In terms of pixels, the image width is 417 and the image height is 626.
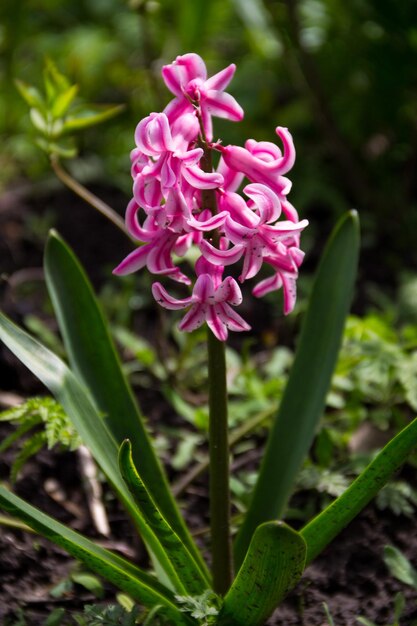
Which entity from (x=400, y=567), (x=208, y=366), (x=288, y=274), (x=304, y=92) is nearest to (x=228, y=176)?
(x=288, y=274)

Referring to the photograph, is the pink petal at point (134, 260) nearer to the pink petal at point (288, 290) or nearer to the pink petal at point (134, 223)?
the pink petal at point (134, 223)

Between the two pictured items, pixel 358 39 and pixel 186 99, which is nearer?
pixel 186 99

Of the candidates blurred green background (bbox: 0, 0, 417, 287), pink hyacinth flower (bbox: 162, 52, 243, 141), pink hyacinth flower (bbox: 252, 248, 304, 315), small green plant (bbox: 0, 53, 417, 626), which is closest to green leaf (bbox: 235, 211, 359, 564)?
small green plant (bbox: 0, 53, 417, 626)

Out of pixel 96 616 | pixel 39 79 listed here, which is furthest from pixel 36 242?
pixel 96 616

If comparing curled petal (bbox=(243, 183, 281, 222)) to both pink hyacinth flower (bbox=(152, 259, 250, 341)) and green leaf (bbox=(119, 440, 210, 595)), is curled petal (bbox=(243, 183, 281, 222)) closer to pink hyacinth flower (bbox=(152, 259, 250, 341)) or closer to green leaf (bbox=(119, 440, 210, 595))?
pink hyacinth flower (bbox=(152, 259, 250, 341))

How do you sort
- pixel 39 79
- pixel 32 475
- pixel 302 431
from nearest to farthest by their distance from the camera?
pixel 302 431 < pixel 32 475 < pixel 39 79

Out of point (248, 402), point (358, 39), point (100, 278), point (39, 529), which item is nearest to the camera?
point (39, 529)

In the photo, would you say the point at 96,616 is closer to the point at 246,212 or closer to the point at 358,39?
the point at 246,212

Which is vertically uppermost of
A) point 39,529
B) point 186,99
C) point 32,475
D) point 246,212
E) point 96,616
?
point 186,99
